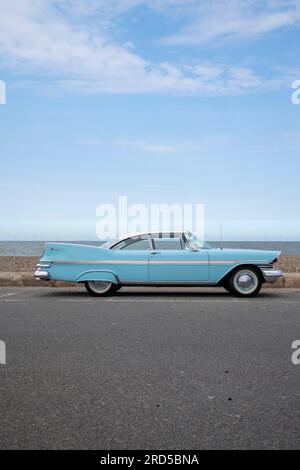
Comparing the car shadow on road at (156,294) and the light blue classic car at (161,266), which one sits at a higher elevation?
the light blue classic car at (161,266)

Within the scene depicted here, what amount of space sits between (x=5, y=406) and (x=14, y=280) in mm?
9954

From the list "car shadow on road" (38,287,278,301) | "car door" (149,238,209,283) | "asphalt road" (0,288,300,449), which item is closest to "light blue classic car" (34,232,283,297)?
"car door" (149,238,209,283)

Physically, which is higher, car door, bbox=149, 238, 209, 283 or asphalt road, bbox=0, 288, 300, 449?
car door, bbox=149, 238, 209, 283

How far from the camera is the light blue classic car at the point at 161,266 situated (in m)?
11.1

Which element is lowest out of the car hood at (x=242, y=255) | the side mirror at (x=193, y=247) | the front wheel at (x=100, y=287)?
the front wheel at (x=100, y=287)

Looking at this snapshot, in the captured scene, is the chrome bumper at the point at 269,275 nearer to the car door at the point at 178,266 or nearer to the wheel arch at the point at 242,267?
the wheel arch at the point at 242,267

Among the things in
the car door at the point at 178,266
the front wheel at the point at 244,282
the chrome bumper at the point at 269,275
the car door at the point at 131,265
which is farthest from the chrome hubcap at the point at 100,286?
the chrome bumper at the point at 269,275

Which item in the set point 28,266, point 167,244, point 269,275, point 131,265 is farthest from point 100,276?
point 28,266

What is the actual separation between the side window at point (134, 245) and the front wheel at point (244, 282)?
192 centimetres

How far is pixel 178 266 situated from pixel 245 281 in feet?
4.71

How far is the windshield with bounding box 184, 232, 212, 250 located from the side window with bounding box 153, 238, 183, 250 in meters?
0.21

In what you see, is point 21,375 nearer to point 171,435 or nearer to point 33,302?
point 171,435

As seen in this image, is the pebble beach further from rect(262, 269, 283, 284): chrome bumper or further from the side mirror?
rect(262, 269, 283, 284): chrome bumper

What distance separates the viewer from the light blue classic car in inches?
439
